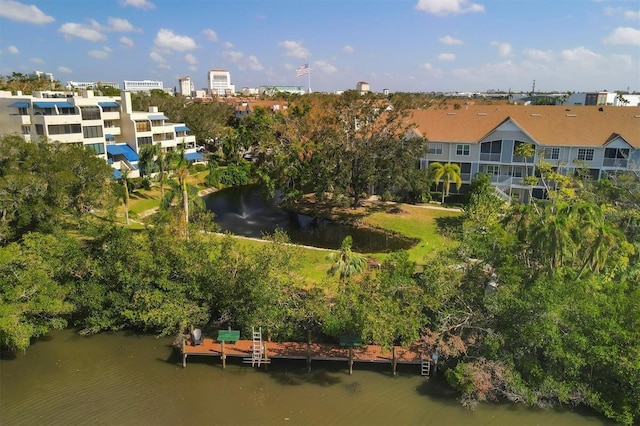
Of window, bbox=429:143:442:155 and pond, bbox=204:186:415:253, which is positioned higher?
window, bbox=429:143:442:155

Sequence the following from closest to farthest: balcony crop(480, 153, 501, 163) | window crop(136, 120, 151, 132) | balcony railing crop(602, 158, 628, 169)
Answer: balcony railing crop(602, 158, 628, 169) < balcony crop(480, 153, 501, 163) < window crop(136, 120, 151, 132)

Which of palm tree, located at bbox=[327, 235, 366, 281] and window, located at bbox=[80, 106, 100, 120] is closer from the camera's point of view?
palm tree, located at bbox=[327, 235, 366, 281]

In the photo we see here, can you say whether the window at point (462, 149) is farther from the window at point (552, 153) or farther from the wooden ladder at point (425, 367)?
the wooden ladder at point (425, 367)

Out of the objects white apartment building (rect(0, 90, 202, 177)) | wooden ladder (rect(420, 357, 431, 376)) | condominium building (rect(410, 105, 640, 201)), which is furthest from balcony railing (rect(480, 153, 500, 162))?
white apartment building (rect(0, 90, 202, 177))

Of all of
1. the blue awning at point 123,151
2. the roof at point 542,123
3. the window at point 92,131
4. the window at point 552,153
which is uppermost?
the roof at point 542,123

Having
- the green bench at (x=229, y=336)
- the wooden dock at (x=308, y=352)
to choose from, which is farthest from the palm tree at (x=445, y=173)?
the green bench at (x=229, y=336)

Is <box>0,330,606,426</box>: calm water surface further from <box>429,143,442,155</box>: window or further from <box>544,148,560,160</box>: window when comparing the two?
<box>544,148,560,160</box>: window
